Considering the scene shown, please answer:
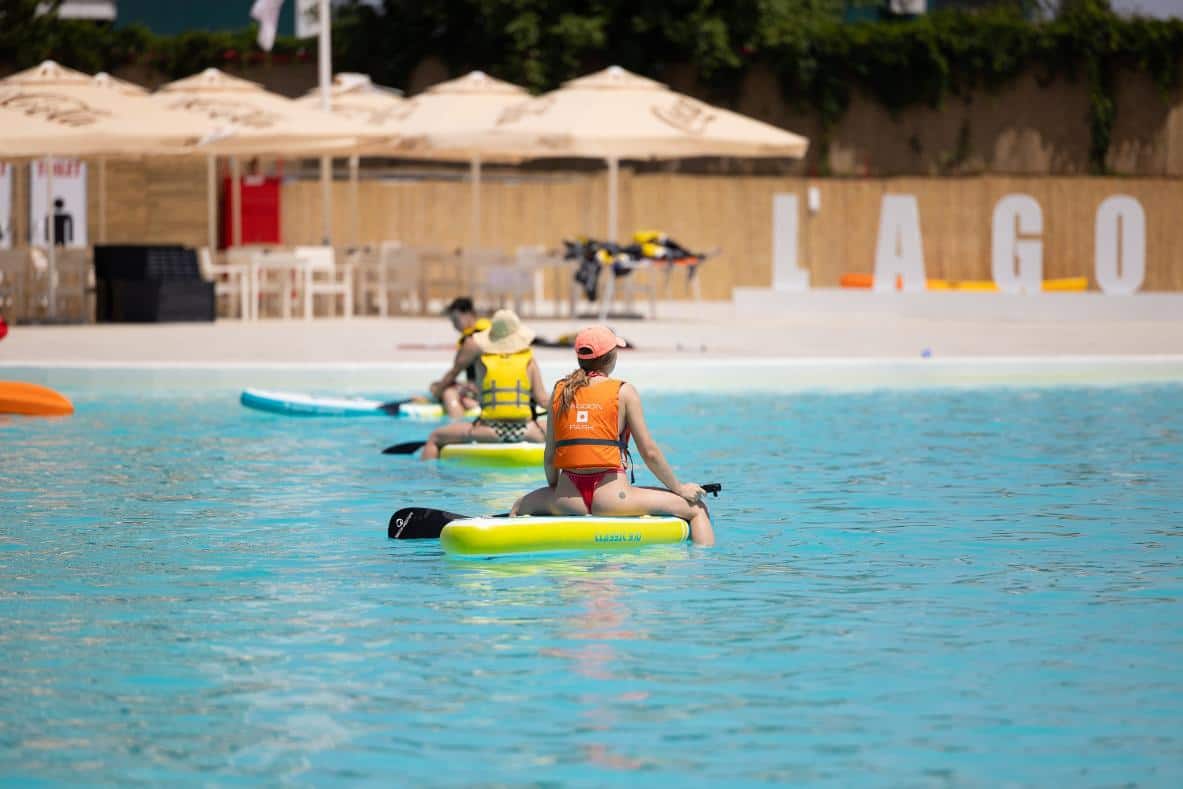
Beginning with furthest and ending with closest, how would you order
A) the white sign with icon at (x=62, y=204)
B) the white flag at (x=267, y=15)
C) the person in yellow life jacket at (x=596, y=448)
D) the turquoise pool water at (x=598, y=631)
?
1. the white sign with icon at (x=62, y=204)
2. the white flag at (x=267, y=15)
3. the person in yellow life jacket at (x=596, y=448)
4. the turquoise pool water at (x=598, y=631)

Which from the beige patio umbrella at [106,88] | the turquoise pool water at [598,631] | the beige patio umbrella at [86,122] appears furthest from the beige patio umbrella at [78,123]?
the turquoise pool water at [598,631]

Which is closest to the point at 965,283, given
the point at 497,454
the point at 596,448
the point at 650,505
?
the point at 497,454

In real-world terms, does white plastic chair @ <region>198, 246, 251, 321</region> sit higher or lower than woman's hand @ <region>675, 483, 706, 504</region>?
higher

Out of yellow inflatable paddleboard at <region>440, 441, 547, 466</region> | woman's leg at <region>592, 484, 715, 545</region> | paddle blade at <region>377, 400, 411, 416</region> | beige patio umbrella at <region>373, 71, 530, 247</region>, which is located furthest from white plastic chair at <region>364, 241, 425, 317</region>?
woman's leg at <region>592, 484, 715, 545</region>

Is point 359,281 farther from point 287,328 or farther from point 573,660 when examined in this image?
point 573,660

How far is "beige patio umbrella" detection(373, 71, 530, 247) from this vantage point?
26.2 meters

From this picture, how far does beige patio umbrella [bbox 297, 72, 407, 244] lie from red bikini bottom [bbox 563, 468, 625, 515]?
56.5ft

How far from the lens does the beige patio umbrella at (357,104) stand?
27656mm

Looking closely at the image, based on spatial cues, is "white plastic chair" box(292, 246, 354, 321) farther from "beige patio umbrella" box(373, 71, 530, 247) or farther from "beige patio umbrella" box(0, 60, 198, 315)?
"beige patio umbrella" box(0, 60, 198, 315)

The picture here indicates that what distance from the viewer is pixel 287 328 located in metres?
24.6

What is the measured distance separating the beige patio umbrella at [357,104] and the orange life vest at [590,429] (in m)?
17.2

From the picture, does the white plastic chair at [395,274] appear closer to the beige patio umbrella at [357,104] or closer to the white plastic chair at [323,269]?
the white plastic chair at [323,269]

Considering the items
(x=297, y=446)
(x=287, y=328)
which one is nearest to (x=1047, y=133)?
(x=287, y=328)

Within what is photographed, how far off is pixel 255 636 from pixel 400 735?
1665 millimetres
